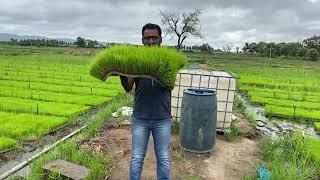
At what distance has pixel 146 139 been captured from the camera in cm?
397

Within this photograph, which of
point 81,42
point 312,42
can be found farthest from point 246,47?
point 81,42

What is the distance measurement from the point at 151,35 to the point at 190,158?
2443 millimetres

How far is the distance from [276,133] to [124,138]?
152 inches

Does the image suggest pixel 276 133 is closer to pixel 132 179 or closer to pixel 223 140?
pixel 223 140

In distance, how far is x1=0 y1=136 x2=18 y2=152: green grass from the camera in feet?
21.0

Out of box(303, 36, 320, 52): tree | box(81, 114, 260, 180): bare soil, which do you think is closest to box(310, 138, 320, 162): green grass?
box(81, 114, 260, 180): bare soil

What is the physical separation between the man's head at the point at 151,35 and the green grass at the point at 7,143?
366 centimetres

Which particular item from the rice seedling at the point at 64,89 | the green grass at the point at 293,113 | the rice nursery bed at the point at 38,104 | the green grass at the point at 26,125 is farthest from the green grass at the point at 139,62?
the rice seedling at the point at 64,89

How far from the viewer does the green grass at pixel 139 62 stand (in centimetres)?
371

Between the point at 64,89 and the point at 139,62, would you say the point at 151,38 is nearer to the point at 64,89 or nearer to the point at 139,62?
the point at 139,62

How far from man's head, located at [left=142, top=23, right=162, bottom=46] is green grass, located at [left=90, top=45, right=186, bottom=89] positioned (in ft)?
0.31

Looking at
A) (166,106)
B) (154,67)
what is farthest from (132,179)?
(154,67)

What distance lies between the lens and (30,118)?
8.54 metres

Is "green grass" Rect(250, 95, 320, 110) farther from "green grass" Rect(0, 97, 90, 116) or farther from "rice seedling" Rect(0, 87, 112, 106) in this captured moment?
"green grass" Rect(0, 97, 90, 116)
